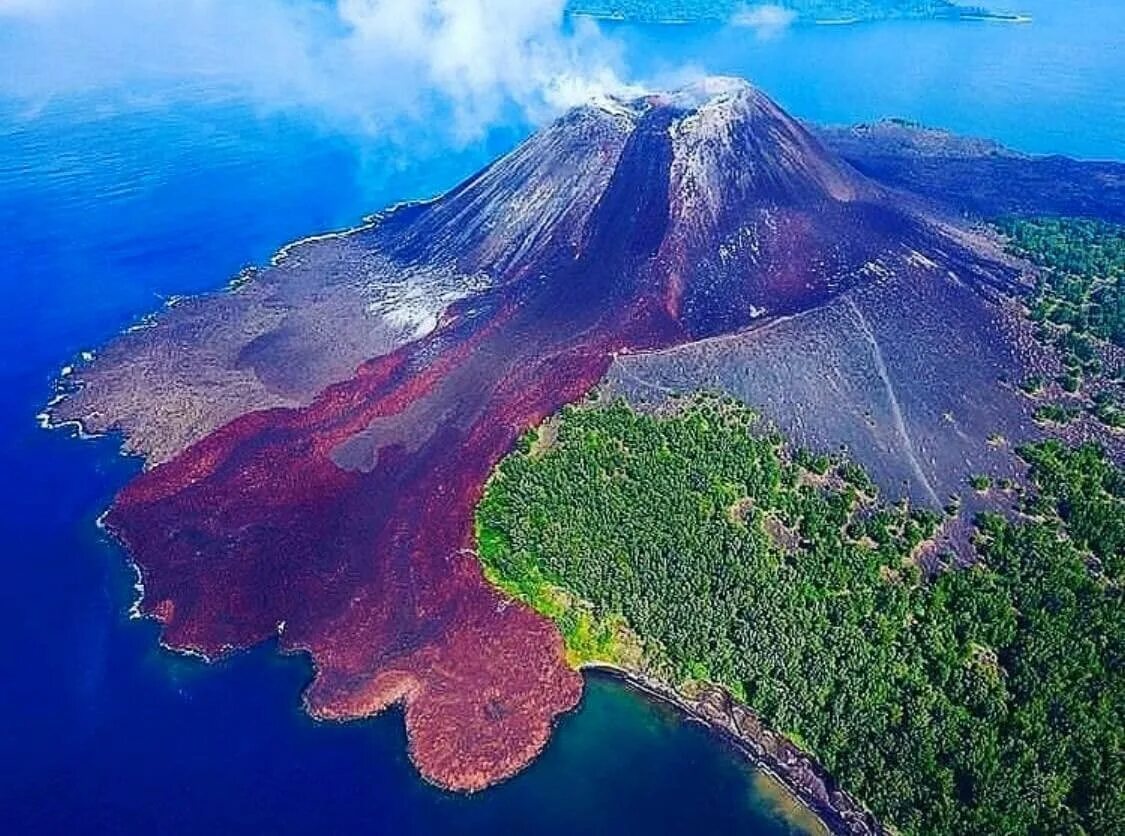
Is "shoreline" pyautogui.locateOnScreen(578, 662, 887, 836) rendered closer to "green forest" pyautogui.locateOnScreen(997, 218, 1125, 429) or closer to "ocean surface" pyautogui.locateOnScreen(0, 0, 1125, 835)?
"ocean surface" pyautogui.locateOnScreen(0, 0, 1125, 835)

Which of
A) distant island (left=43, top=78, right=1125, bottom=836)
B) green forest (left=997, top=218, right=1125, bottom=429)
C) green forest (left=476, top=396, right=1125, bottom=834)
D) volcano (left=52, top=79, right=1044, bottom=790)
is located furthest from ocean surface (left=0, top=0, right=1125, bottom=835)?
green forest (left=997, top=218, right=1125, bottom=429)

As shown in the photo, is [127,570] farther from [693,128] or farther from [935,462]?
[693,128]

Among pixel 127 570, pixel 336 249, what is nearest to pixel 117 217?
pixel 336 249

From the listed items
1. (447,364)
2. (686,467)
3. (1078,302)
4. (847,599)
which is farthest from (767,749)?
(1078,302)

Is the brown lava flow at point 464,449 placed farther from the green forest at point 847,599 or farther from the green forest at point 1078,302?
the green forest at point 1078,302

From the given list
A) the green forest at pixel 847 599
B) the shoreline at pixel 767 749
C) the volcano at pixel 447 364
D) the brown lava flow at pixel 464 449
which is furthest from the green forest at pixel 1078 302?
the shoreline at pixel 767 749

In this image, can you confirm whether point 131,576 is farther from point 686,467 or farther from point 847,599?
point 847,599
